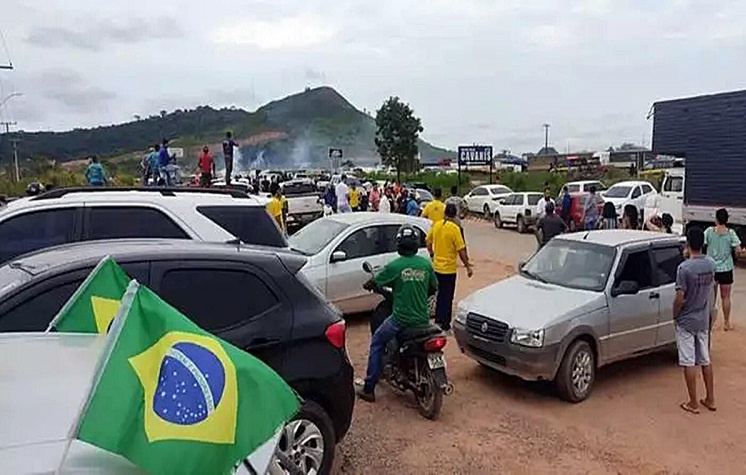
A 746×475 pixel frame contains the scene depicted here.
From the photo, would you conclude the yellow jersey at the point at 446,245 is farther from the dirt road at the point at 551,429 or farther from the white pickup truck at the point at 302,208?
the white pickup truck at the point at 302,208

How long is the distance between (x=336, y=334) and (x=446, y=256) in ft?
16.6

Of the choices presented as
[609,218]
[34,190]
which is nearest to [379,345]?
[34,190]

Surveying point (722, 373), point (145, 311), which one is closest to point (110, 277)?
point (145, 311)

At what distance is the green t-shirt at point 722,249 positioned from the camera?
1068 cm

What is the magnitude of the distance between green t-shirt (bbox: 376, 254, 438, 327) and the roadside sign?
34471mm

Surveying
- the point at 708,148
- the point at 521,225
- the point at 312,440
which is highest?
the point at 708,148

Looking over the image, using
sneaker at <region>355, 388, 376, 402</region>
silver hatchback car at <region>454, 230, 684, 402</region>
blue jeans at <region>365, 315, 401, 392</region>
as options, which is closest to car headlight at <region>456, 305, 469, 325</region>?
silver hatchback car at <region>454, 230, 684, 402</region>

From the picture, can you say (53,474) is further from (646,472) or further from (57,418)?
(646,472)

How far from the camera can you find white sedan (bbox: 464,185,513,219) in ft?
106

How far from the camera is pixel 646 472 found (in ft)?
19.6

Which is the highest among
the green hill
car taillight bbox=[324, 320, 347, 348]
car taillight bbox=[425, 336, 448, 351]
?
the green hill

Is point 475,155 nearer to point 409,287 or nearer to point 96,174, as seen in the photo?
point 96,174

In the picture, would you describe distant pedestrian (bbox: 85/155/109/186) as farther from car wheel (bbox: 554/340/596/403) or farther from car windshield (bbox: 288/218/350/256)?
car wheel (bbox: 554/340/596/403)

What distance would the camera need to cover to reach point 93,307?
261 cm
